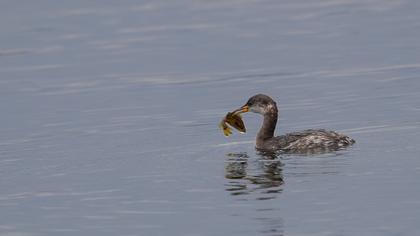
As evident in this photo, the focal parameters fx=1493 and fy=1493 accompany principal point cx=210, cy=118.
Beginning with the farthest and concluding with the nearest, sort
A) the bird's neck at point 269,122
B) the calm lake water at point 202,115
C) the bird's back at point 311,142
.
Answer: the bird's neck at point 269,122, the bird's back at point 311,142, the calm lake water at point 202,115

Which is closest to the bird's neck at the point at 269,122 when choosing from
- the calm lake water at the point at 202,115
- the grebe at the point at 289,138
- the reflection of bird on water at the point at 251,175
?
the grebe at the point at 289,138

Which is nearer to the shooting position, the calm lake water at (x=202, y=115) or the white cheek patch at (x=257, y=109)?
the calm lake water at (x=202, y=115)

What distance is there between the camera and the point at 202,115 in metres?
27.1

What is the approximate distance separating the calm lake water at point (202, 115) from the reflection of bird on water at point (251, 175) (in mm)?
43

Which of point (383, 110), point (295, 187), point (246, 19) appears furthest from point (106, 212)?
point (246, 19)

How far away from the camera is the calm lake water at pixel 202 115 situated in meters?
18.2

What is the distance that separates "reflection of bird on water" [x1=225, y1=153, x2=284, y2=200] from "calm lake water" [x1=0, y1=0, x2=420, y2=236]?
43 millimetres

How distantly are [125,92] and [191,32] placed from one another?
10.3 metres

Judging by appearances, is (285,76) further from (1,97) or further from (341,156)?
(341,156)

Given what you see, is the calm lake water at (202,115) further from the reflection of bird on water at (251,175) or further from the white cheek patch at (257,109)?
the white cheek patch at (257,109)

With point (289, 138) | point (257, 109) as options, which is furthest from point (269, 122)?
point (289, 138)

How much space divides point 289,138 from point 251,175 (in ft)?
8.04

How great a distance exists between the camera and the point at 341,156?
21.6 meters

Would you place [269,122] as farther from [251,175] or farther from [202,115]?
[251,175]
